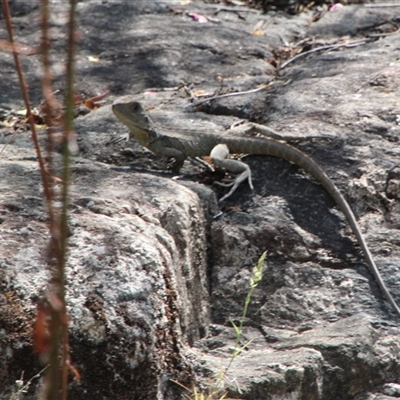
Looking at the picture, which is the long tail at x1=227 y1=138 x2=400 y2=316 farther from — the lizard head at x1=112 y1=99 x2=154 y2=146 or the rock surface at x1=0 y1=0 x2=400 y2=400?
the lizard head at x1=112 y1=99 x2=154 y2=146

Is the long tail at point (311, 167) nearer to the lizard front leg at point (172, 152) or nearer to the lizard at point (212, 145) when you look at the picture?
the lizard at point (212, 145)

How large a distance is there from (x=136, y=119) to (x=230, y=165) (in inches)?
30.2

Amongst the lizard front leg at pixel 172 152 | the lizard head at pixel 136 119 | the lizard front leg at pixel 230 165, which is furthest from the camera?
the lizard head at pixel 136 119

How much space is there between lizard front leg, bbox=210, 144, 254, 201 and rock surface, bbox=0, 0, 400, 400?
0.07 metres

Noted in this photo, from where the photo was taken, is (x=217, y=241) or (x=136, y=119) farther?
(x=136, y=119)

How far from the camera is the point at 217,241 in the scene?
446 centimetres

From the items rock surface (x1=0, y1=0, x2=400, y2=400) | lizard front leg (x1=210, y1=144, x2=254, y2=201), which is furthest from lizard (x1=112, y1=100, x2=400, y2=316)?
rock surface (x1=0, y1=0, x2=400, y2=400)

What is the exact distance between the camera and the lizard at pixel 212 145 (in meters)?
4.90

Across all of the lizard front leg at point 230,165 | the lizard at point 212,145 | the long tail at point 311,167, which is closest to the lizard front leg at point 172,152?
the lizard at point 212,145

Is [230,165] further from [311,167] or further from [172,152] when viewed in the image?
[311,167]

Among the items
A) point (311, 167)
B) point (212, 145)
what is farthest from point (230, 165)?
point (311, 167)

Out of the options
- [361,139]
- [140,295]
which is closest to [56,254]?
[140,295]

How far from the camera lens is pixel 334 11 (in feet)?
27.4

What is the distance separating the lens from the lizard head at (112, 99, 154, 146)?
5.27 meters
